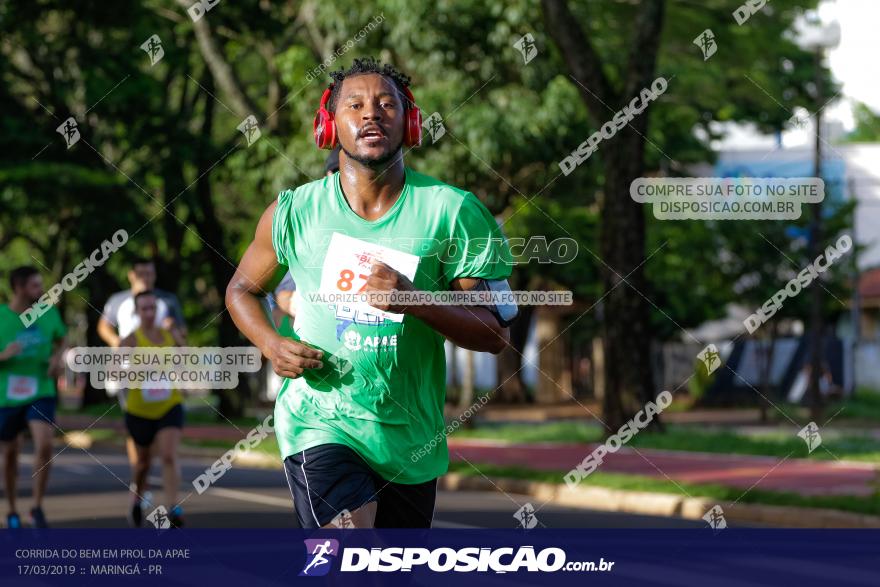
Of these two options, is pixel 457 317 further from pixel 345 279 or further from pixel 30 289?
pixel 30 289

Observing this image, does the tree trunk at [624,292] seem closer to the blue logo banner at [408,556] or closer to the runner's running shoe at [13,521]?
the runner's running shoe at [13,521]

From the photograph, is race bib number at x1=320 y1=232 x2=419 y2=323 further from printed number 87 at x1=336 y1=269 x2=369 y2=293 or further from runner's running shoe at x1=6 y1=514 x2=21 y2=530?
runner's running shoe at x1=6 y1=514 x2=21 y2=530

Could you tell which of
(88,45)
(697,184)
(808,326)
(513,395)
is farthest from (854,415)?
(697,184)

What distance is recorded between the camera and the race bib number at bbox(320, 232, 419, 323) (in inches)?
181

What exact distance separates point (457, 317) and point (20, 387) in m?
7.59

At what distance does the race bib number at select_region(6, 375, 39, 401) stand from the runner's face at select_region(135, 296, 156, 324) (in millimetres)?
945

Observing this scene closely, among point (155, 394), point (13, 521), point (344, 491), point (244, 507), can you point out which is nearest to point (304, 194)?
point (344, 491)

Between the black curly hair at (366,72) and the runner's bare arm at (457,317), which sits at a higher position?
the black curly hair at (366,72)

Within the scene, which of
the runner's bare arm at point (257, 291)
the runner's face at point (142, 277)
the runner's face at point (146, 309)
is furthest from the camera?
the runner's face at point (142, 277)

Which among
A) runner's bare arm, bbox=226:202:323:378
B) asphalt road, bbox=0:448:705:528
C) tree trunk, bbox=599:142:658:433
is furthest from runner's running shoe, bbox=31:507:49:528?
tree trunk, bbox=599:142:658:433

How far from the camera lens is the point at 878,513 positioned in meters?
11.5

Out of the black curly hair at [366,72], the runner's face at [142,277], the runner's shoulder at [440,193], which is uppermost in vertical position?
the runner's face at [142,277]

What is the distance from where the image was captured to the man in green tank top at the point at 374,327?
455 cm

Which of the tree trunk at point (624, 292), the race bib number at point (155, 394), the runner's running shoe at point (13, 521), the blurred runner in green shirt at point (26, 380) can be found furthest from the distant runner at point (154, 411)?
the tree trunk at point (624, 292)
